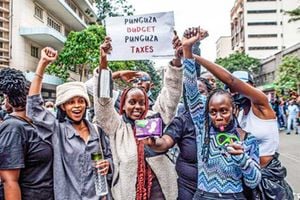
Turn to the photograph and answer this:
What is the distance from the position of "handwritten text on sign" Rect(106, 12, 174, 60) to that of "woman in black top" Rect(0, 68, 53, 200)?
40.6 inches

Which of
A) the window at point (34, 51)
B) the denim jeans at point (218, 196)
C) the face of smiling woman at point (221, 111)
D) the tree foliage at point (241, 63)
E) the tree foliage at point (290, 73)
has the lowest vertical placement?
the denim jeans at point (218, 196)

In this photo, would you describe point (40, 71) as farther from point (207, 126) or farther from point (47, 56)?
point (207, 126)

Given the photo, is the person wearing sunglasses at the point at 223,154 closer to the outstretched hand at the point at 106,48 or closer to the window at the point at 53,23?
the outstretched hand at the point at 106,48

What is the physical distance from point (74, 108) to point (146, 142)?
0.68 m

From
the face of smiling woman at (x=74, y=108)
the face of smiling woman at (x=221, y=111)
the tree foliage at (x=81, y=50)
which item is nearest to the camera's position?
the face of smiling woman at (x=221, y=111)

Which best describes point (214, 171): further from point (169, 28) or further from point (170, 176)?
point (169, 28)

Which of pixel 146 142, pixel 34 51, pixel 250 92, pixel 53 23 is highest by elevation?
pixel 53 23

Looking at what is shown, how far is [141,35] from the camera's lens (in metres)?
3.68

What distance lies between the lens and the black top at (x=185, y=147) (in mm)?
2781

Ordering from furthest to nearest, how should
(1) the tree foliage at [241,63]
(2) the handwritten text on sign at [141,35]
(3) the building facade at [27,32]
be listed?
(1) the tree foliage at [241,63] < (3) the building facade at [27,32] < (2) the handwritten text on sign at [141,35]

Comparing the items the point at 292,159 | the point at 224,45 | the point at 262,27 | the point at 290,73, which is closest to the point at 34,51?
the point at 290,73

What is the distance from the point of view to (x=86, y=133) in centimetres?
300

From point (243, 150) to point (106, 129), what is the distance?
1095 mm

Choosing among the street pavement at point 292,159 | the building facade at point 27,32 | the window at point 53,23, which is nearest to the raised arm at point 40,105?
the street pavement at point 292,159
